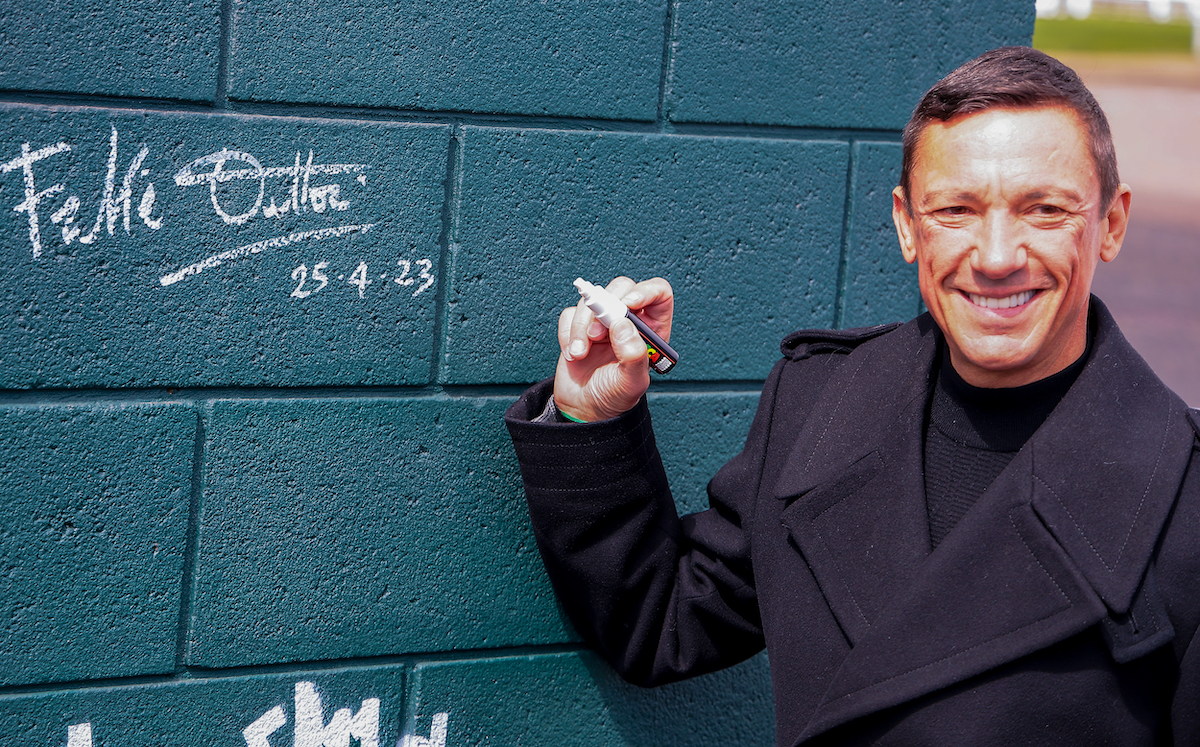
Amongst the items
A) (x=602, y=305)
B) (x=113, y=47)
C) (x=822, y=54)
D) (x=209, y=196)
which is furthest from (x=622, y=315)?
(x=113, y=47)

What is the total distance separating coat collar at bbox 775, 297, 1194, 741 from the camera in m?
1.70

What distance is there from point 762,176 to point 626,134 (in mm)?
360

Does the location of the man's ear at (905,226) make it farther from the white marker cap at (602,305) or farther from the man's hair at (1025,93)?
the white marker cap at (602,305)

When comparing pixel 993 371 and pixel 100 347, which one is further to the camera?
pixel 100 347

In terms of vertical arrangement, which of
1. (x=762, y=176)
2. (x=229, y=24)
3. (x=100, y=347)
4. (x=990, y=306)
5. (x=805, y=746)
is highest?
(x=229, y=24)

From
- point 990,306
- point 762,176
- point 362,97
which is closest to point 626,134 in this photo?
point 762,176

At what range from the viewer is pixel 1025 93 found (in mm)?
1747

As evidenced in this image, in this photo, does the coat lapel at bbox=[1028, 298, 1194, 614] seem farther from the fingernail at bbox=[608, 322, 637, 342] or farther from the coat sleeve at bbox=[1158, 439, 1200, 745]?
the fingernail at bbox=[608, 322, 637, 342]

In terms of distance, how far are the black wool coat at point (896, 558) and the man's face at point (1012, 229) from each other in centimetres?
16

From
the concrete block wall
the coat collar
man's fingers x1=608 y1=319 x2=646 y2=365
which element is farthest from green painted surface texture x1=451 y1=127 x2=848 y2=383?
the coat collar

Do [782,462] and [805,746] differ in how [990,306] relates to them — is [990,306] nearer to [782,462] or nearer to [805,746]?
[782,462]

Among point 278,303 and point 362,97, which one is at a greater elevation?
point 362,97

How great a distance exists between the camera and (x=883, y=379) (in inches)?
82.7

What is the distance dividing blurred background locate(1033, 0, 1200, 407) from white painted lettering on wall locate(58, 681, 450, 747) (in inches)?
77.8
